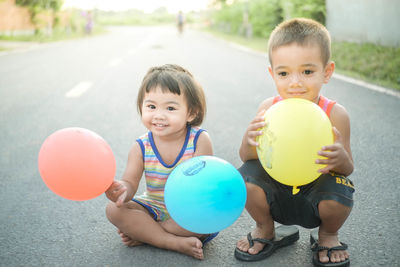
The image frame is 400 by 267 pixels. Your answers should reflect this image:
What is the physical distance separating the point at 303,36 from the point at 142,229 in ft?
4.21

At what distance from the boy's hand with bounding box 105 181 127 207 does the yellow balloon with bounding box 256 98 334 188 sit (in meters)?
0.74

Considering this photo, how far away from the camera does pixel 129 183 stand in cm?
219

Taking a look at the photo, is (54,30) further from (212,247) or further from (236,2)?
(212,247)

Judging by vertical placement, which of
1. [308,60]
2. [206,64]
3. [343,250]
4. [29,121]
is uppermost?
[308,60]

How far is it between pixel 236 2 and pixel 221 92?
24693 millimetres

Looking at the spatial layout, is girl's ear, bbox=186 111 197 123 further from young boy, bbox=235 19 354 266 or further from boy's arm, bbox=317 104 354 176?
boy's arm, bbox=317 104 354 176

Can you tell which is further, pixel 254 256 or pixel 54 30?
pixel 54 30

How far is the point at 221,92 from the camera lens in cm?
681

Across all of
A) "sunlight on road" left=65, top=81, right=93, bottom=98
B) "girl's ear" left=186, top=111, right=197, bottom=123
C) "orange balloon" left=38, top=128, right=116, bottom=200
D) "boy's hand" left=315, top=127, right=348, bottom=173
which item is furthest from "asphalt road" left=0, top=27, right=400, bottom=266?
"girl's ear" left=186, top=111, right=197, bottom=123

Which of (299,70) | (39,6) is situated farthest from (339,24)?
(39,6)

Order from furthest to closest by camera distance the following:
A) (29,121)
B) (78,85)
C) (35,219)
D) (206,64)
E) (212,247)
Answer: (206,64), (78,85), (29,121), (35,219), (212,247)

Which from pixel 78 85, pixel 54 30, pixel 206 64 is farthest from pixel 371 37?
pixel 54 30

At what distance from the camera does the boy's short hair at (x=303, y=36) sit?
1.99 m

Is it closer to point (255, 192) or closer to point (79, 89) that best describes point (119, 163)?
point (255, 192)
